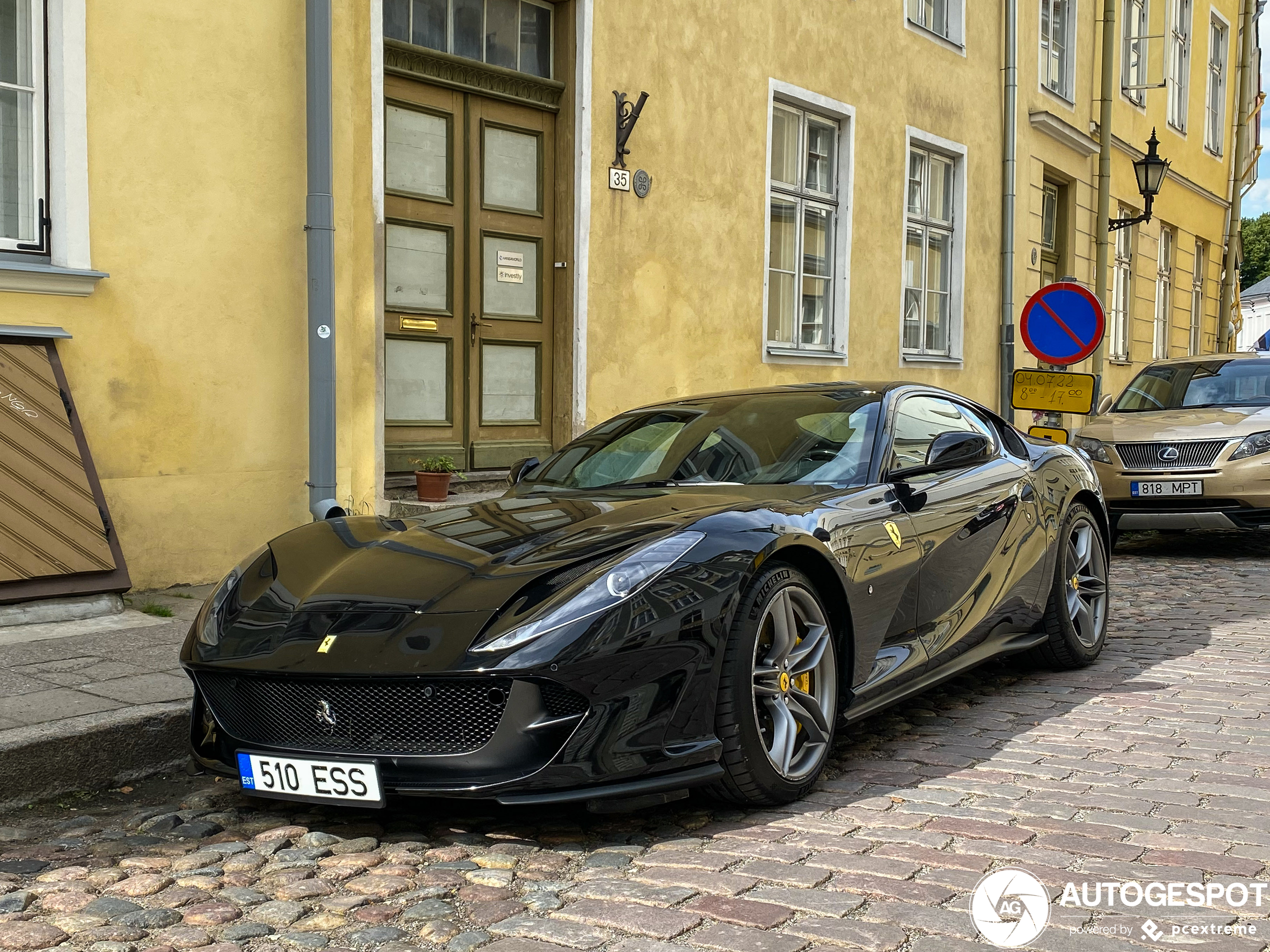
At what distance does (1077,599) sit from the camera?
5.88 meters

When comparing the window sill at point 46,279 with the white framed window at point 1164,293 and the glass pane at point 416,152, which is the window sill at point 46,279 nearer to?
the glass pane at point 416,152

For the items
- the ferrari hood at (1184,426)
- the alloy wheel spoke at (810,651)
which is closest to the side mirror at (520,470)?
the alloy wheel spoke at (810,651)

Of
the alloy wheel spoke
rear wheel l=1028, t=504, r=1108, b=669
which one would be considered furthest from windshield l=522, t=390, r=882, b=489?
rear wheel l=1028, t=504, r=1108, b=669

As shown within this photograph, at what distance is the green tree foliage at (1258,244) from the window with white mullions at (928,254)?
71449mm

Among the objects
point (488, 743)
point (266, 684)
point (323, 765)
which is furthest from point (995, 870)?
point (266, 684)

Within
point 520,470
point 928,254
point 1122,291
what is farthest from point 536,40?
point 1122,291

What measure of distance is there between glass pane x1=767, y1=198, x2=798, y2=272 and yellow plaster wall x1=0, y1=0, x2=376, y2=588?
513cm

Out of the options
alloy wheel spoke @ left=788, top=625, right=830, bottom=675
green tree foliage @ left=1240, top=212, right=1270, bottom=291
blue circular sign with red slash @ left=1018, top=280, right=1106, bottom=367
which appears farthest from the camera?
green tree foliage @ left=1240, top=212, right=1270, bottom=291

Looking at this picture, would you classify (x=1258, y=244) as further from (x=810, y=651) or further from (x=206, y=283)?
(x=810, y=651)

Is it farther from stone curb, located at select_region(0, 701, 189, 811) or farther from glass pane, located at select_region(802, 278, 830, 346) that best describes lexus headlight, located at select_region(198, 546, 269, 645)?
glass pane, located at select_region(802, 278, 830, 346)

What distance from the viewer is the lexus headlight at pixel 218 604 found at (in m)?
3.89

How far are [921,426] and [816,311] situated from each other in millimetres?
8241

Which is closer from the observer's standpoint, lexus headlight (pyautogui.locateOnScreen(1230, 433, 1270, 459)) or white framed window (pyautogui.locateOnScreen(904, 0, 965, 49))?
lexus headlight (pyautogui.locateOnScreen(1230, 433, 1270, 459))

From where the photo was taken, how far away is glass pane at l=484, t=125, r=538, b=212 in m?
9.61
